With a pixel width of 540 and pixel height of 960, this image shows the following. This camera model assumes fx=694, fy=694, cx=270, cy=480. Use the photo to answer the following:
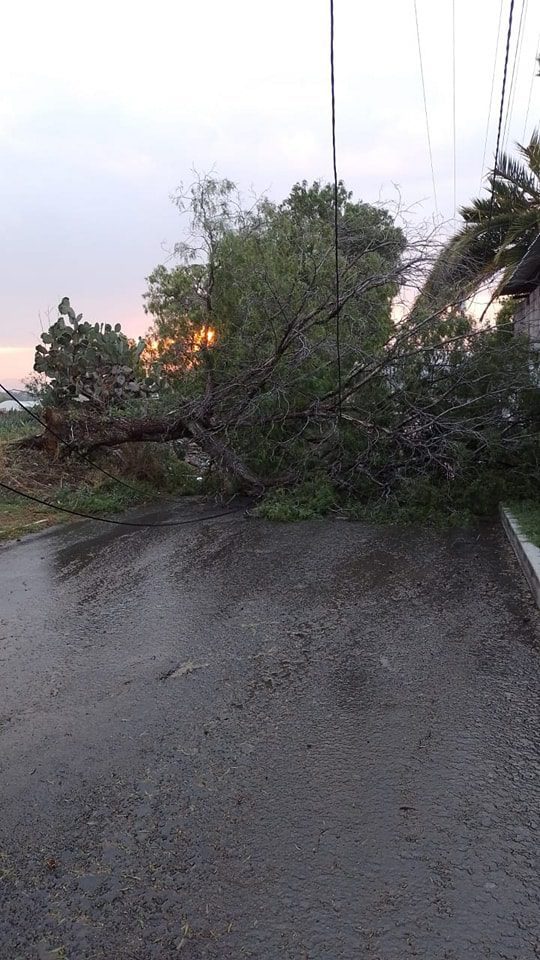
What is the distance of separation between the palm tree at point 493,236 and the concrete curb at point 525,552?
13.3ft

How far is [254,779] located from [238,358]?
9.12m

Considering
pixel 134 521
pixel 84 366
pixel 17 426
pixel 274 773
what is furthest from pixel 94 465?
pixel 274 773

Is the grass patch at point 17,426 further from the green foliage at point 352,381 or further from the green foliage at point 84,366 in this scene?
the green foliage at point 352,381

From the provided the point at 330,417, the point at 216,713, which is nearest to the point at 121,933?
the point at 216,713

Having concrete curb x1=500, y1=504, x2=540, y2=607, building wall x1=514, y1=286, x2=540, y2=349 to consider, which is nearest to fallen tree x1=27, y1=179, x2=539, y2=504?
concrete curb x1=500, y1=504, x2=540, y2=607

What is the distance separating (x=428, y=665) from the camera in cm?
460

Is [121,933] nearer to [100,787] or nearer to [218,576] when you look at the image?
[100,787]

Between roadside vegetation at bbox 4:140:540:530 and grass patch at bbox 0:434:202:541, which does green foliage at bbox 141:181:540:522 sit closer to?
roadside vegetation at bbox 4:140:540:530

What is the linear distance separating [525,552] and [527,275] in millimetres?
11805

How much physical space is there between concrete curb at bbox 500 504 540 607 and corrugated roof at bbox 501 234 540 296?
5.99 metres

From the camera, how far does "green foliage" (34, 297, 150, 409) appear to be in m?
13.3

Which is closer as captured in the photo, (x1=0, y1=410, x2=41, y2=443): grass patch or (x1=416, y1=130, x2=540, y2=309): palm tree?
(x1=416, y1=130, x2=540, y2=309): palm tree

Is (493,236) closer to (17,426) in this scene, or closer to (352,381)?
(352,381)

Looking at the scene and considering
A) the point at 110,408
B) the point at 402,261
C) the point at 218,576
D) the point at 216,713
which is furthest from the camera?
the point at 110,408
